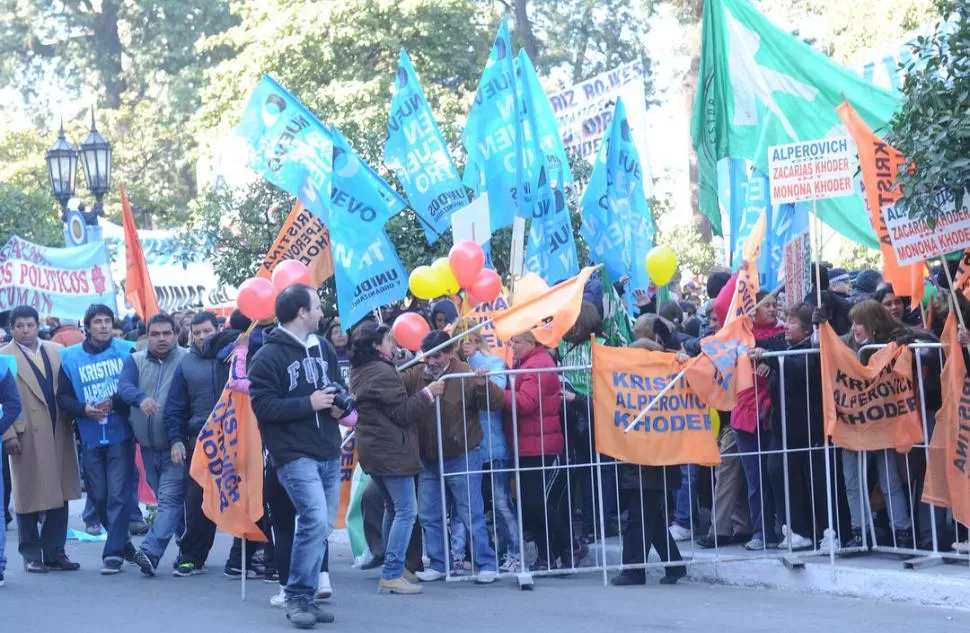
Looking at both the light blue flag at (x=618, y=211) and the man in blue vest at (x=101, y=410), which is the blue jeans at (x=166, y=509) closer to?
the man in blue vest at (x=101, y=410)

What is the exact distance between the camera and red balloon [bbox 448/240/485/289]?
1074 centimetres

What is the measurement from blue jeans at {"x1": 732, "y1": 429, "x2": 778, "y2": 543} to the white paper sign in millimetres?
1646

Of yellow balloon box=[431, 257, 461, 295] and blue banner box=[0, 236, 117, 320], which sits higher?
blue banner box=[0, 236, 117, 320]

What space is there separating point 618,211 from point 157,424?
4719 millimetres

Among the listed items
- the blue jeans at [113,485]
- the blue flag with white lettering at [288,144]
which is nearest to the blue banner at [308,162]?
the blue flag with white lettering at [288,144]

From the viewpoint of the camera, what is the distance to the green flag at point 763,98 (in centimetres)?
1175

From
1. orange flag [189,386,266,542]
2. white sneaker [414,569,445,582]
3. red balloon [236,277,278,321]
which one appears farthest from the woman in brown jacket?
orange flag [189,386,266,542]

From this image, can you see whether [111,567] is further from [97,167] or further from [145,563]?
[97,167]

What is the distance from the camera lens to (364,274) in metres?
11.4

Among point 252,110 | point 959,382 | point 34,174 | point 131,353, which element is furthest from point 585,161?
point 34,174

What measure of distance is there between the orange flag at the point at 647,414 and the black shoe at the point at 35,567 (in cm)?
417

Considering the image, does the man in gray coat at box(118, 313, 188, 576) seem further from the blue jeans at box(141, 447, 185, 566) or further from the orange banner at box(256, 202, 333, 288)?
the orange banner at box(256, 202, 333, 288)

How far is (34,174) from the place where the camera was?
3959cm

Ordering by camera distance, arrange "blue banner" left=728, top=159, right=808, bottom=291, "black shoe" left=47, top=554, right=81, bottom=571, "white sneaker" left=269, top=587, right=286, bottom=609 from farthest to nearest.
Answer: "blue banner" left=728, top=159, right=808, bottom=291 → "black shoe" left=47, top=554, right=81, bottom=571 → "white sneaker" left=269, top=587, right=286, bottom=609
